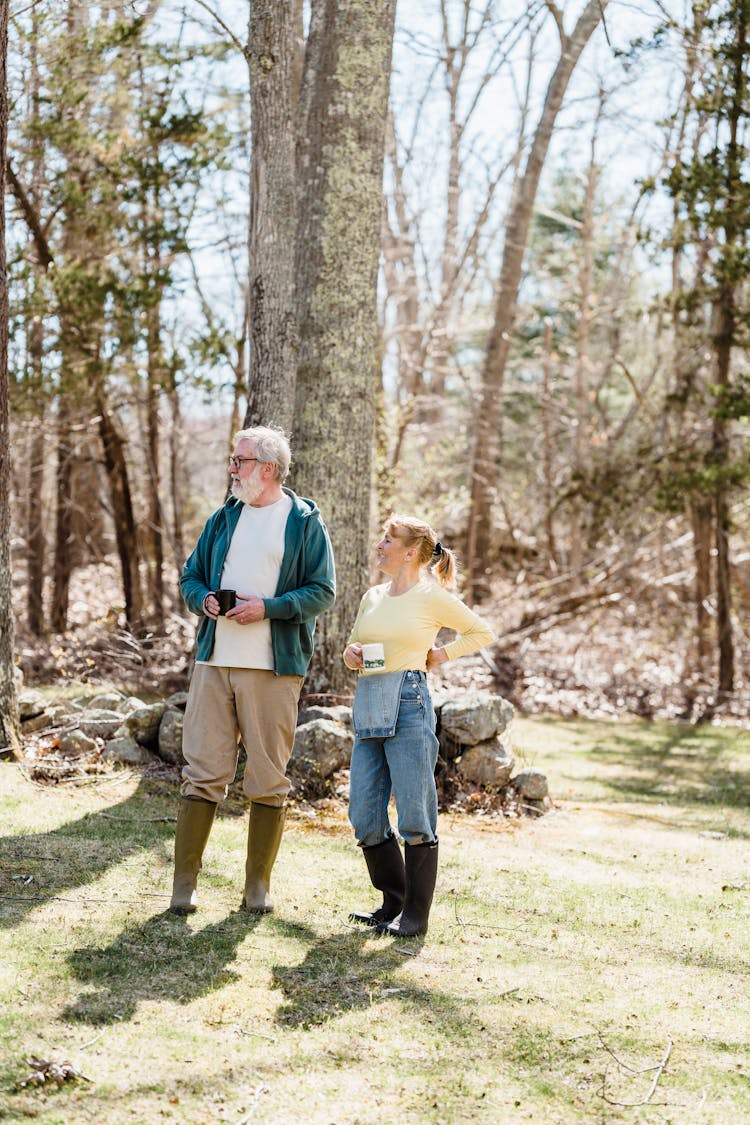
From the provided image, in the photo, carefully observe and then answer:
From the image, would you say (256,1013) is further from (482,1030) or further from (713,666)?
(713,666)

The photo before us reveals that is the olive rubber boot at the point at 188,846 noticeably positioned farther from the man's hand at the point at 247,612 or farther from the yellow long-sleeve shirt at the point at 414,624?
the yellow long-sleeve shirt at the point at 414,624

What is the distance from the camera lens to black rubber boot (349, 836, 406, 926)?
491 cm

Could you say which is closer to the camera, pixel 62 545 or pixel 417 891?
pixel 417 891

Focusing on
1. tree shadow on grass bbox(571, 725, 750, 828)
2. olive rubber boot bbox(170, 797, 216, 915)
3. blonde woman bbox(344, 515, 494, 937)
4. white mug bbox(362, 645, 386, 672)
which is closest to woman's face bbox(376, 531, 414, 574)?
blonde woman bbox(344, 515, 494, 937)

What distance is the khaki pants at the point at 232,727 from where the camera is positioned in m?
4.78

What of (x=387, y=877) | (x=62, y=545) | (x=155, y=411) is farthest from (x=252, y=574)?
(x=62, y=545)

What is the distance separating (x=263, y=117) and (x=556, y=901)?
5.48m

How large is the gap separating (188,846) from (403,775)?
0.96 m

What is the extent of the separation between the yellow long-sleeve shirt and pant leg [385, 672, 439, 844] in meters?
0.12

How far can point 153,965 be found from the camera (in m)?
4.20

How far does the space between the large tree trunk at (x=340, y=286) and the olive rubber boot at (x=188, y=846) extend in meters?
3.64

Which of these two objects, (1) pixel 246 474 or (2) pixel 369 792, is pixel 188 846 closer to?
(2) pixel 369 792

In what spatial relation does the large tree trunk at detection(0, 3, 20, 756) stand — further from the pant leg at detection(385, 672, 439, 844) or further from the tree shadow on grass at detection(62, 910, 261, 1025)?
the pant leg at detection(385, 672, 439, 844)

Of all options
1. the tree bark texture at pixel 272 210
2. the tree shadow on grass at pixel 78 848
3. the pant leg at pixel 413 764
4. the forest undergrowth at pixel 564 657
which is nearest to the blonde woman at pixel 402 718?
the pant leg at pixel 413 764
